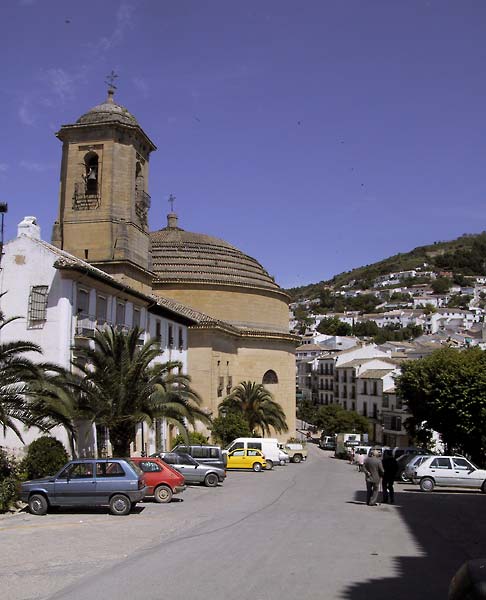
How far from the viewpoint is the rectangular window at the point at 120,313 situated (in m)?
28.0

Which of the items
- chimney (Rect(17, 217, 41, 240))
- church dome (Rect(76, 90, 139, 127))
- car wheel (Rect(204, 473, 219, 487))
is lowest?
car wheel (Rect(204, 473, 219, 487))

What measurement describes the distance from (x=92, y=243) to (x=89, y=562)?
1052 inches

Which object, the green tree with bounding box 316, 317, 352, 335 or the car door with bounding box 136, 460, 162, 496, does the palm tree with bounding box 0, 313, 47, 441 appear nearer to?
the car door with bounding box 136, 460, 162, 496

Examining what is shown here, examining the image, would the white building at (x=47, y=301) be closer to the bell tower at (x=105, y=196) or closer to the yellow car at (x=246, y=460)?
the bell tower at (x=105, y=196)

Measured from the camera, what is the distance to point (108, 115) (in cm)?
3759

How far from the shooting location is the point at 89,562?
1081 centimetres

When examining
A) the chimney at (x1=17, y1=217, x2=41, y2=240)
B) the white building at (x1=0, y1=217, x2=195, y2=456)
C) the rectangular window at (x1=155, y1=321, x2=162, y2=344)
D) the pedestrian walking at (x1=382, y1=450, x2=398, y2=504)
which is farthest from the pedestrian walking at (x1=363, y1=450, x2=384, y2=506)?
the rectangular window at (x1=155, y1=321, x2=162, y2=344)

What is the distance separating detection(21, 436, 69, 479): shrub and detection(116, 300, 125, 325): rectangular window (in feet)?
27.3

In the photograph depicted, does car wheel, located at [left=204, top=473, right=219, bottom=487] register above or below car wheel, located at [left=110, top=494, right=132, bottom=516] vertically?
below

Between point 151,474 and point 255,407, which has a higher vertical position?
point 255,407

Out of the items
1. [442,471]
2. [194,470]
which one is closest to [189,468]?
[194,470]

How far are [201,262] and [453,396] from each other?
2878 centimetres

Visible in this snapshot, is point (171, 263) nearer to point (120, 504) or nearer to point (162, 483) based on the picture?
point (162, 483)

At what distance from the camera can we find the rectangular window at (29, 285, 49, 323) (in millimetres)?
23641
